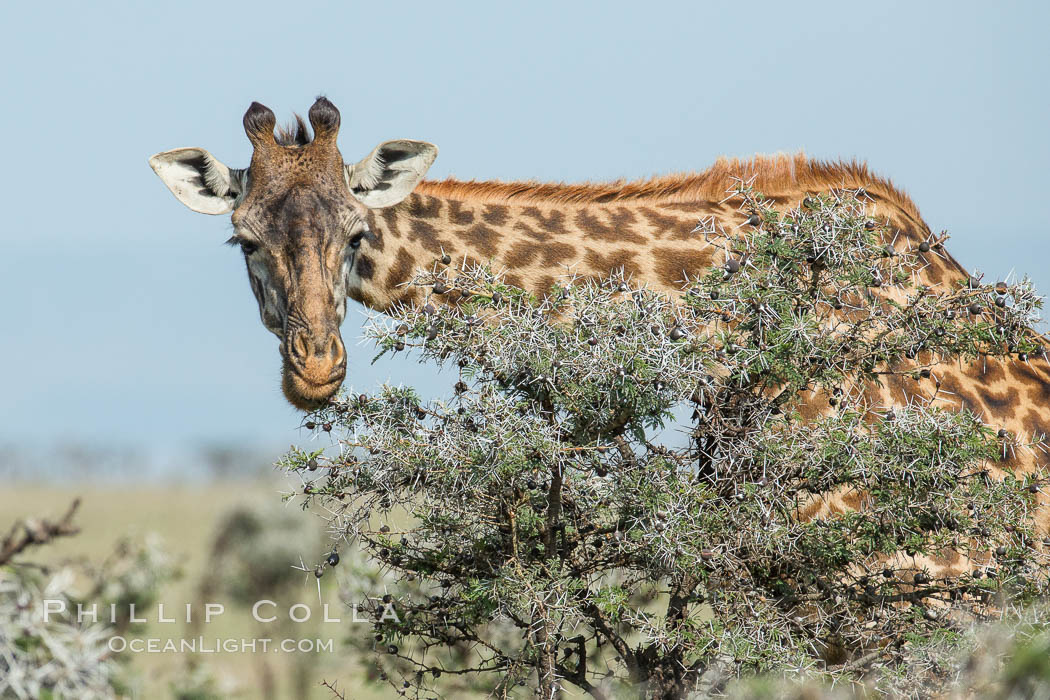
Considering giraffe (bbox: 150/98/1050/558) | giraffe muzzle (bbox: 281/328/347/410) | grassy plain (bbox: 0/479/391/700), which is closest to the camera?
giraffe muzzle (bbox: 281/328/347/410)

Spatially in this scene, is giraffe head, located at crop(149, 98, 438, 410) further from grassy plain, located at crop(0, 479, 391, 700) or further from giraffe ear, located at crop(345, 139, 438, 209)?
grassy plain, located at crop(0, 479, 391, 700)

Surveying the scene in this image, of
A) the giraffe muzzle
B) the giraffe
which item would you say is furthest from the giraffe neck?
the giraffe muzzle

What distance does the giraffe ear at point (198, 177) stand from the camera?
7.83 meters

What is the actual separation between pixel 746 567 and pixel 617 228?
10.2ft

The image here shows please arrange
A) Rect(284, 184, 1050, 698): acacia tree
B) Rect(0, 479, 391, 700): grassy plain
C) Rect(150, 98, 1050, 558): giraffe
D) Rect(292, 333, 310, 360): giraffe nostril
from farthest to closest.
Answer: Rect(0, 479, 391, 700): grassy plain < Rect(150, 98, 1050, 558): giraffe < Rect(292, 333, 310, 360): giraffe nostril < Rect(284, 184, 1050, 698): acacia tree

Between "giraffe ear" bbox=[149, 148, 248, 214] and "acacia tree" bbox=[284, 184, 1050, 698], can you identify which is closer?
"acacia tree" bbox=[284, 184, 1050, 698]


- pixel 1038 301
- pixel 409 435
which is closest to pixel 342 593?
pixel 409 435

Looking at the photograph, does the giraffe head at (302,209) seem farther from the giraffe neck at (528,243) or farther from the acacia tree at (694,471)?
the acacia tree at (694,471)

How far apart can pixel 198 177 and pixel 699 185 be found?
10.6 feet

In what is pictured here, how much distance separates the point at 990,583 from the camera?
5723mm

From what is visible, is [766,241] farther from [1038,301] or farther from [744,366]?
[1038,301]

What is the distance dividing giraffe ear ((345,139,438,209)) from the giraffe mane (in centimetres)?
52

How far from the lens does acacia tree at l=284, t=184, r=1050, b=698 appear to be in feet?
18.0

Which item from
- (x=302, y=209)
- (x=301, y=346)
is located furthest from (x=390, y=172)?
(x=301, y=346)
